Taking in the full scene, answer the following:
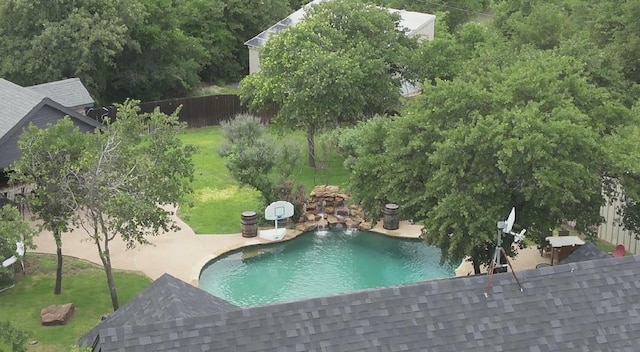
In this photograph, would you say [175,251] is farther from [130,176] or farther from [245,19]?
[245,19]

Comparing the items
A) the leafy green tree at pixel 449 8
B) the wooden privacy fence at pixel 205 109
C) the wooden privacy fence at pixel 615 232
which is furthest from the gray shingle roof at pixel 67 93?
the leafy green tree at pixel 449 8

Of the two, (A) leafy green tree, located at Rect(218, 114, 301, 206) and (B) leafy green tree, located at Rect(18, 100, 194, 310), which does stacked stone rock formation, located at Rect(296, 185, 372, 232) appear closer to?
(A) leafy green tree, located at Rect(218, 114, 301, 206)

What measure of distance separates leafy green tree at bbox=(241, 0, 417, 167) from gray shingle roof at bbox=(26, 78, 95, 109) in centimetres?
683

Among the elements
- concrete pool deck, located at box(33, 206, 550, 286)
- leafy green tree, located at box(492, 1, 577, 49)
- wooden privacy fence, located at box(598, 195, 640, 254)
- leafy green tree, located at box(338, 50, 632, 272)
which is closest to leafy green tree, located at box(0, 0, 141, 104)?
concrete pool deck, located at box(33, 206, 550, 286)

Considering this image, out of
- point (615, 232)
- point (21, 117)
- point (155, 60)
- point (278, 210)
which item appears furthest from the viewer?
point (155, 60)

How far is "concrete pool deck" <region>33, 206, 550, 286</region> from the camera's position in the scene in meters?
23.4

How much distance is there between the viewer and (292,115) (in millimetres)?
31938

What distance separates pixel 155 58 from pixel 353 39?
15.3 meters

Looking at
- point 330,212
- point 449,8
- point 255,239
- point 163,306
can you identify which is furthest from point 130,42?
point 163,306

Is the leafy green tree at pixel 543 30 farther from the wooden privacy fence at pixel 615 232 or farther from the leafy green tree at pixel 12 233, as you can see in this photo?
the leafy green tree at pixel 12 233

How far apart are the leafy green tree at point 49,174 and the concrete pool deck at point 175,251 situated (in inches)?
119

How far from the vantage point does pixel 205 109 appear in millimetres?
40562

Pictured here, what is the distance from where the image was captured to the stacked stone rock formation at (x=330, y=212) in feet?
89.4

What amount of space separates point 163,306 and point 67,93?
19.4 m
